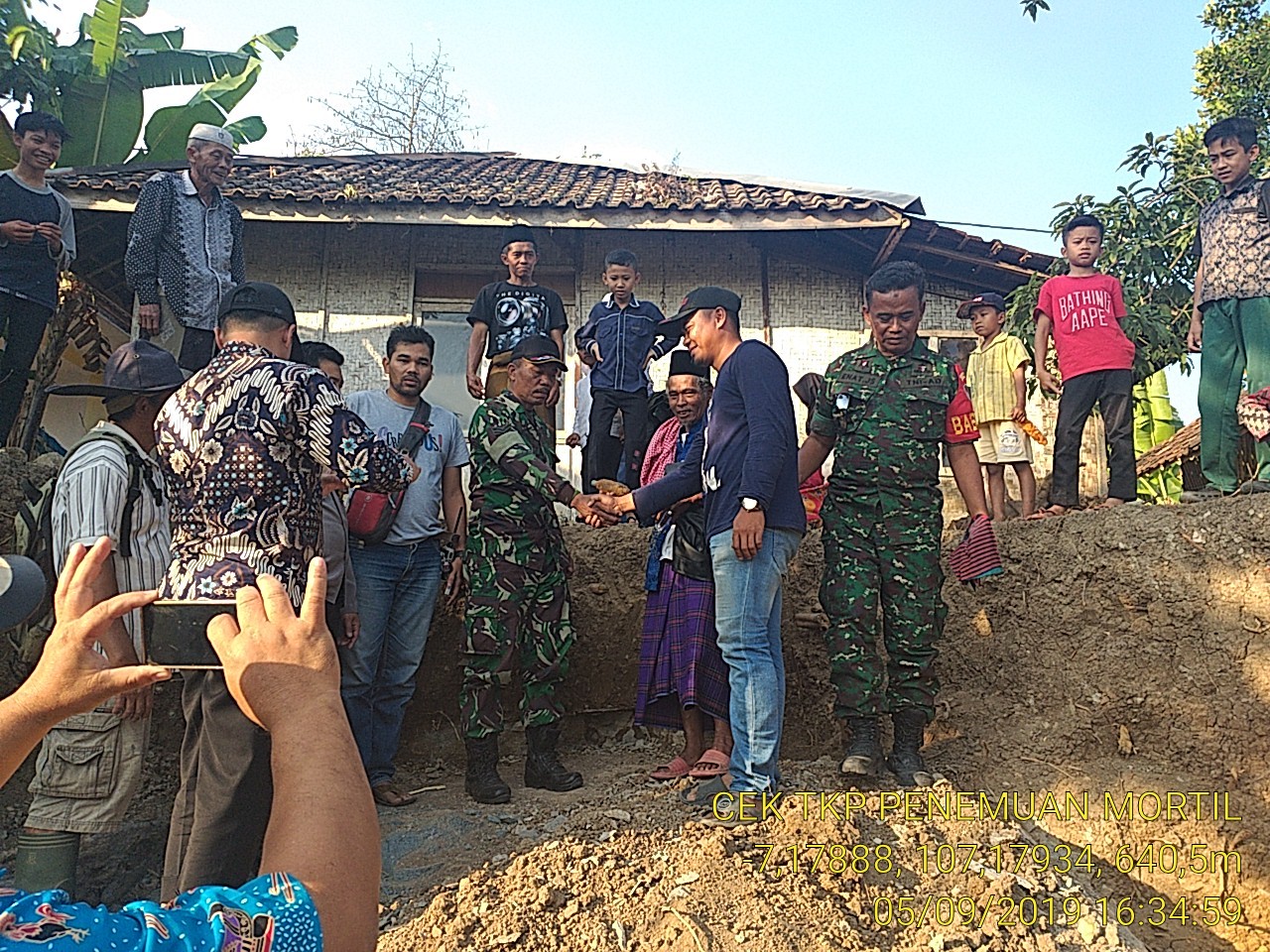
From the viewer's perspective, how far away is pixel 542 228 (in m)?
9.09

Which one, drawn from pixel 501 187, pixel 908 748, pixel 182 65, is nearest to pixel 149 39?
pixel 182 65

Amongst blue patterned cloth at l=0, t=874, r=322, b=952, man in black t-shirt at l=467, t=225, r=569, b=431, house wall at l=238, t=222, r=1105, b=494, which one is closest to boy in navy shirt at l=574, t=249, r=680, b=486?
man in black t-shirt at l=467, t=225, r=569, b=431

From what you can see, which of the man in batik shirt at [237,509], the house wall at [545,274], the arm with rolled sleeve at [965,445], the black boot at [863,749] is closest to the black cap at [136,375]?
the man in batik shirt at [237,509]

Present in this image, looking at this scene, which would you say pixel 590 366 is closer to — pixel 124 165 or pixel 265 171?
pixel 265 171

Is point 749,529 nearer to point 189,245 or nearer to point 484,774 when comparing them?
point 484,774

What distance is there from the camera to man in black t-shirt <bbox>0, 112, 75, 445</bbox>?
5.64 m

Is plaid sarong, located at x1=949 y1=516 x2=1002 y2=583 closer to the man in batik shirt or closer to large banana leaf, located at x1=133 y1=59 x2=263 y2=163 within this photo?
the man in batik shirt

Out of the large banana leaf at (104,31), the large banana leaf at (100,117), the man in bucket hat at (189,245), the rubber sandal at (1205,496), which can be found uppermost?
the large banana leaf at (104,31)

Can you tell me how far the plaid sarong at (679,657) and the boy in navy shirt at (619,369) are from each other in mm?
2034

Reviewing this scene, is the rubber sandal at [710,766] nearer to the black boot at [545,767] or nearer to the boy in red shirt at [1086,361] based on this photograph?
the black boot at [545,767]

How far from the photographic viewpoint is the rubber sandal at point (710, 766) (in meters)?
4.18

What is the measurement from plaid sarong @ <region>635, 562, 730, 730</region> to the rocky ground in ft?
1.24

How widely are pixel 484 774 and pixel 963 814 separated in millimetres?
2087

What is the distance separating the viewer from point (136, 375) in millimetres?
3553
